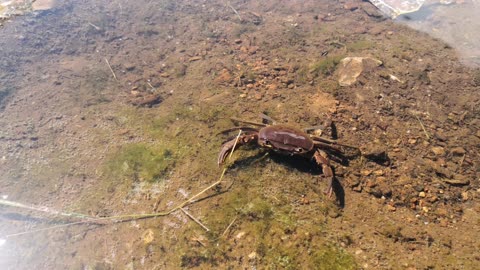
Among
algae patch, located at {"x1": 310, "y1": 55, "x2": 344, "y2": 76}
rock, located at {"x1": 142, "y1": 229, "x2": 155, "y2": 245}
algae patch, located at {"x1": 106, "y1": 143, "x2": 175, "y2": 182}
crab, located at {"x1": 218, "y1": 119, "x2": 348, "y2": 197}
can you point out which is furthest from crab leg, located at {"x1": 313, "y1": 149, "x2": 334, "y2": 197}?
rock, located at {"x1": 142, "y1": 229, "x2": 155, "y2": 245}

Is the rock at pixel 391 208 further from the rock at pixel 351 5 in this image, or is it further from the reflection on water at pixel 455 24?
the rock at pixel 351 5

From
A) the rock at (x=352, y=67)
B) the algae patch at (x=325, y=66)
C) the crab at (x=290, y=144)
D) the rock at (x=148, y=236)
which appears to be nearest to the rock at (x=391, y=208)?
the crab at (x=290, y=144)

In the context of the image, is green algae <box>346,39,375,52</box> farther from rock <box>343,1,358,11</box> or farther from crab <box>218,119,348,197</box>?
crab <box>218,119,348,197</box>

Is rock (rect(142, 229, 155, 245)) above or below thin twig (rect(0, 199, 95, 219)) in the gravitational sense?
Result: above

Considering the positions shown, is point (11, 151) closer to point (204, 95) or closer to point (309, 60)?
point (204, 95)

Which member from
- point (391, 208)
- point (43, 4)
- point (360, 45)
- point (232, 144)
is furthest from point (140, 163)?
point (43, 4)

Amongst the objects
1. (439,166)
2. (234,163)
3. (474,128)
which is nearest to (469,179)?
(439,166)
